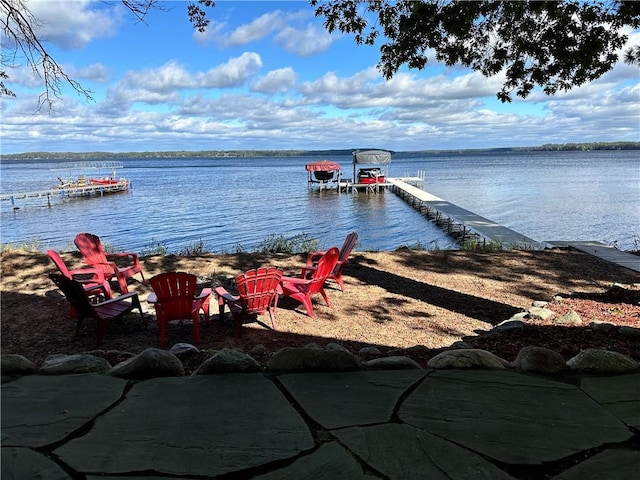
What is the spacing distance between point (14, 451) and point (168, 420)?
2.17ft

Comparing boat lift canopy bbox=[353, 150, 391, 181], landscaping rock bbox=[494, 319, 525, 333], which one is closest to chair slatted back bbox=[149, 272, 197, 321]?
landscaping rock bbox=[494, 319, 525, 333]

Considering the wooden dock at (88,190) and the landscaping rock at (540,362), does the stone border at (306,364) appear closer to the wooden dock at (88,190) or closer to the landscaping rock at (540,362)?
the landscaping rock at (540,362)

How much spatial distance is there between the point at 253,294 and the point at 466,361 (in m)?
3.09

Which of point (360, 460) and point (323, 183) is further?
point (323, 183)

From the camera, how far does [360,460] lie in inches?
79.0

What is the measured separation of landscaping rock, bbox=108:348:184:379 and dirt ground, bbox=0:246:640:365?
2.86 feet

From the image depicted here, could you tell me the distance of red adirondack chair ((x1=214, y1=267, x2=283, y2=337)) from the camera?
5512mm

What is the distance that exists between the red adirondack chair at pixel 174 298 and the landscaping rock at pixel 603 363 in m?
3.75

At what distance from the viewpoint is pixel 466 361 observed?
3098 mm

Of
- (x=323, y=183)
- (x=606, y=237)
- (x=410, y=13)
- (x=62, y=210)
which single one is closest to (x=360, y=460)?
(x=410, y=13)

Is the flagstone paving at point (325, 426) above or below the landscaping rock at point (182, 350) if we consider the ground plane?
above

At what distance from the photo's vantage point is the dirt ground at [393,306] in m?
4.80

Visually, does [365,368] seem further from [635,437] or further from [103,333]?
[103,333]

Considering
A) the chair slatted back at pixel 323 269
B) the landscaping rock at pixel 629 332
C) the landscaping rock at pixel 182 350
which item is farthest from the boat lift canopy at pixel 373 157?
the landscaping rock at pixel 182 350
